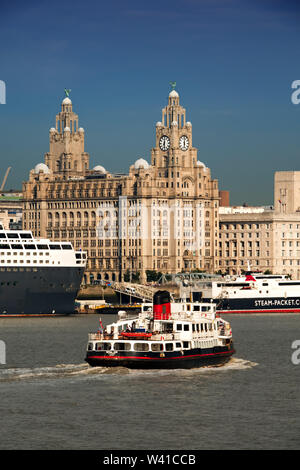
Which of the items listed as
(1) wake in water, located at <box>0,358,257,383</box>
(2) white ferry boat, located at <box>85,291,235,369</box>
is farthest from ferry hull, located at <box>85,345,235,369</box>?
(1) wake in water, located at <box>0,358,257,383</box>

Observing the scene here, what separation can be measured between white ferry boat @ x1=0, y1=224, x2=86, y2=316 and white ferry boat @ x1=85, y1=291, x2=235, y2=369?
242ft

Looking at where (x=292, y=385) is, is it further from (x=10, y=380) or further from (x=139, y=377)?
(x=10, y=380)

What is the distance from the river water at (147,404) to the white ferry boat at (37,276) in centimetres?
6136

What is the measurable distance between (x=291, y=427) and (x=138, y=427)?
7.74 m

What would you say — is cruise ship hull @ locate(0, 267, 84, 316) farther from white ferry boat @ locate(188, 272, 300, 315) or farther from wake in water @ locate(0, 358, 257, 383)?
wake in water @ locate(0, 358, 257, 383)

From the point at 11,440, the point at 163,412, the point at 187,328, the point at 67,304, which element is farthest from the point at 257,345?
the point at 67,304

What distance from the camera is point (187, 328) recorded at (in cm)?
8200

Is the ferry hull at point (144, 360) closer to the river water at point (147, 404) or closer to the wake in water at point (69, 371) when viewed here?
the wake in water at point (69, 371)

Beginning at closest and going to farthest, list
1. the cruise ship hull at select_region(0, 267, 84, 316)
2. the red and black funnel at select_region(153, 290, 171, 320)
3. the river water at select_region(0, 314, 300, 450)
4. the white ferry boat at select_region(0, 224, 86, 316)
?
the river water at select_region(0, 314, 300, 450) < the red and black funnel at select_region(153, 290, 171, 320) < the cruise ship hull at select_region(0, 267, 84, 316) < the white ferry boat at select_region(0, 224, 86, 316)

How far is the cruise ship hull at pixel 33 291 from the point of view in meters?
158

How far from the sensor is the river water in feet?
189

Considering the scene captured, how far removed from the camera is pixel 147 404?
67500 millimetres

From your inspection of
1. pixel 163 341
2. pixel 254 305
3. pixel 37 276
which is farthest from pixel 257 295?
pixel 163 341

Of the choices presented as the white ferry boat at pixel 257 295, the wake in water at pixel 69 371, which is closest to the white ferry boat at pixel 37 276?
the white ferry boat at pixel 257 295
